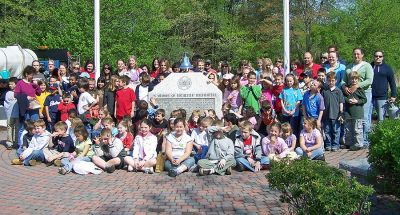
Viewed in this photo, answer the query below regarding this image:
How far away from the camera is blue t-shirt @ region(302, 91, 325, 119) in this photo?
10359 mm

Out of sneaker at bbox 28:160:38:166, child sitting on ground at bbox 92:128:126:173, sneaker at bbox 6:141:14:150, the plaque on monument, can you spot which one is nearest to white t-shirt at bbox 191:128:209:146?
child sitting on ground at bbox 92:128:126:173

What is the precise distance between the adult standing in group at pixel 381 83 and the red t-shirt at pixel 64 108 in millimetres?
6411

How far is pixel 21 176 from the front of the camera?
861 cm

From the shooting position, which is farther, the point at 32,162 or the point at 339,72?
the point at 339,72

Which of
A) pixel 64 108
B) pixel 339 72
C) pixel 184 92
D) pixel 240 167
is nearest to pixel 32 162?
pixel 64 108

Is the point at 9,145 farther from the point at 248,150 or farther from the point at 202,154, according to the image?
the point at 248,150

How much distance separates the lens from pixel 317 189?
4.54 metres

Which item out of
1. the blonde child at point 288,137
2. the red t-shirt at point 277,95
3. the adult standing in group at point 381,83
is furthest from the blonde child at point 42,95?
the adult standing in group at point 381,83

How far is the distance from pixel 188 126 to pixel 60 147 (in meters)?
2.57

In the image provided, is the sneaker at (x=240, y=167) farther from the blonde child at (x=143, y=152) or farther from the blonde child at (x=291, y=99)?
the blonde child at (x=291, y=99)

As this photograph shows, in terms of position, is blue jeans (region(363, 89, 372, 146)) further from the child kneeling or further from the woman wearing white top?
the woman wearing white top

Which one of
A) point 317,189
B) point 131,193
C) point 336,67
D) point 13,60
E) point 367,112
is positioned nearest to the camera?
point 317,189

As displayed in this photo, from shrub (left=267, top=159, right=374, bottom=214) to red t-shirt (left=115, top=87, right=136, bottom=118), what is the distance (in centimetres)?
624

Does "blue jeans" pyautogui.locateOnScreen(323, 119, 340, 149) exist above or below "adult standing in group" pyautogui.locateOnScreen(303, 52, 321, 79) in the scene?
below
